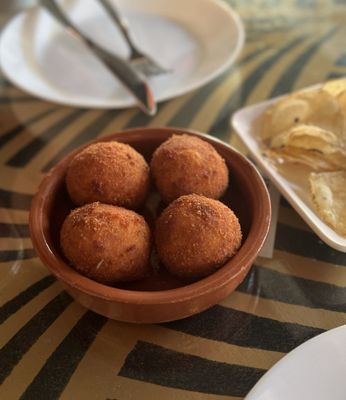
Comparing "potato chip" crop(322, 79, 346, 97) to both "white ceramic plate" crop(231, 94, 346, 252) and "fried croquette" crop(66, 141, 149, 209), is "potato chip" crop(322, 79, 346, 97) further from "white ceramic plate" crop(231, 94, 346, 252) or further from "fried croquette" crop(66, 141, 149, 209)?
"fried croquette" crop(66, 141, 149, 209)

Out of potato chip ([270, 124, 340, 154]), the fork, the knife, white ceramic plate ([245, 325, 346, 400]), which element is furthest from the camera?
the fork

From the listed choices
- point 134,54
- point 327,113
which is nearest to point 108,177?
point 327,113

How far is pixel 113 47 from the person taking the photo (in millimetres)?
1228

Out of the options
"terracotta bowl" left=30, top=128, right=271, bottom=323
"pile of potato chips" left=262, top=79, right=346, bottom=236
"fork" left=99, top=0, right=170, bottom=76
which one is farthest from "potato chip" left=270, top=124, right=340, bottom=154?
"fork" left=99, top=0, right=170, bottom=76

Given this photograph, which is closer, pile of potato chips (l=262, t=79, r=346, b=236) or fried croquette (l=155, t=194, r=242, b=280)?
fried croquette (l=155, t=194, r=242, b=280)

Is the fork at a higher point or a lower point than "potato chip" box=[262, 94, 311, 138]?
higher

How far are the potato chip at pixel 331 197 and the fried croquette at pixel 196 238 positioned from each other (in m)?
0.15

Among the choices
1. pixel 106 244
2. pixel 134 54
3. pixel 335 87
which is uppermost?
pixel 106 244

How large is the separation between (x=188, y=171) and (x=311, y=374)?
0.28 metres

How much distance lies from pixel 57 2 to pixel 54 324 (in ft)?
2.91

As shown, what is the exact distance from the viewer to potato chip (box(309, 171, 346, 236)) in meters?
0.72

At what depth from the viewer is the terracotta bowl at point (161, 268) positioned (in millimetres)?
587

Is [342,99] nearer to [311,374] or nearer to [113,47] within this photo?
[311,374]

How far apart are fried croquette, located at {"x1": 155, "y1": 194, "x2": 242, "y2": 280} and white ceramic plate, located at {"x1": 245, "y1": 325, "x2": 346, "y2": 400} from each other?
0.44 feet
